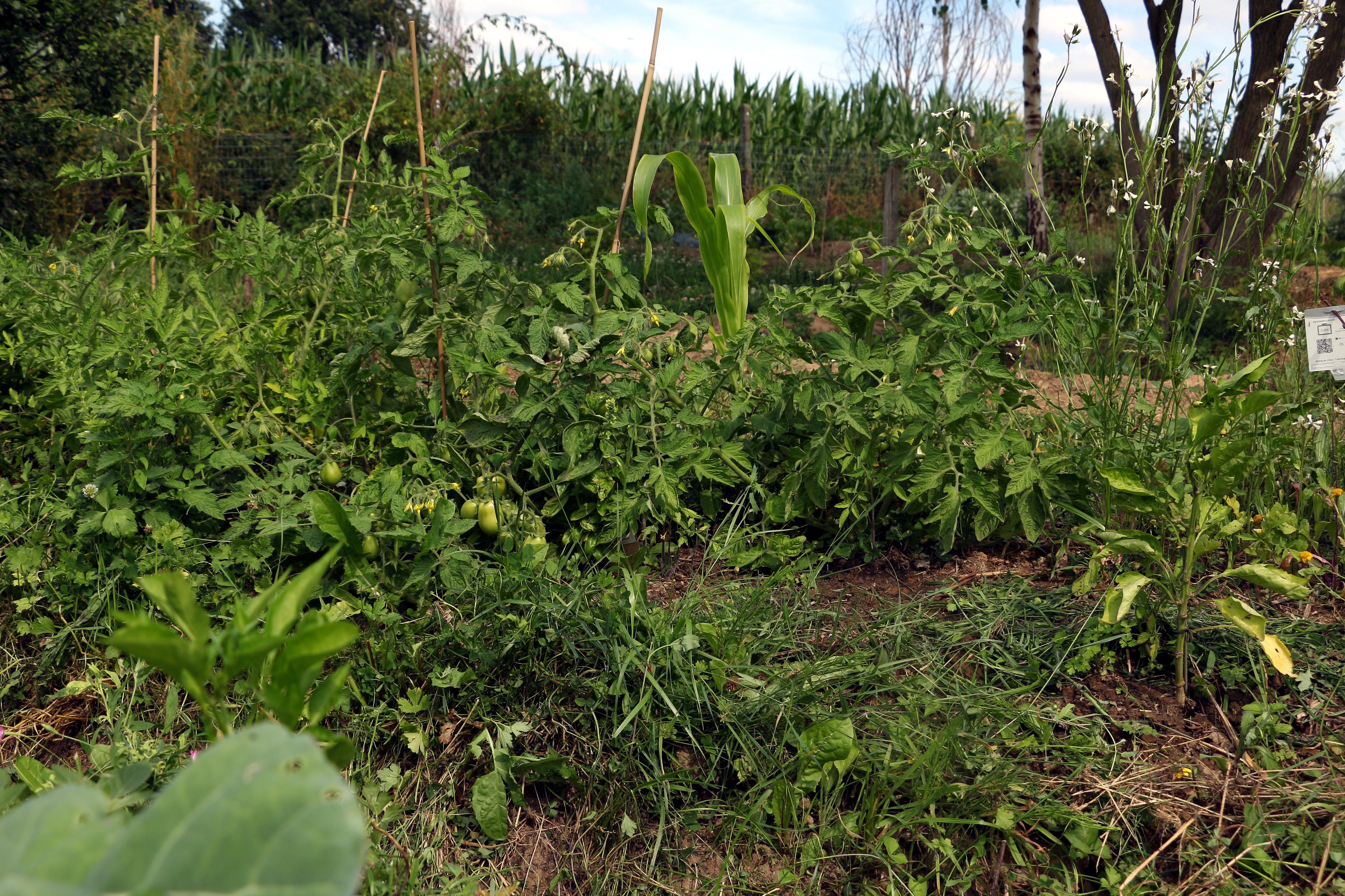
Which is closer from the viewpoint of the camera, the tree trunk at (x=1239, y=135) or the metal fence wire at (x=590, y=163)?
the tree trunk at (x=1239, y=135)

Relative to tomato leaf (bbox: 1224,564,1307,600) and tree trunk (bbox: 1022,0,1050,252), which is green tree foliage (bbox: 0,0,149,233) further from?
tomato leaf (bbox: 1224,564,1307,600)

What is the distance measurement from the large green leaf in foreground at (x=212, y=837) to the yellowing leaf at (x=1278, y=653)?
1.60 meters

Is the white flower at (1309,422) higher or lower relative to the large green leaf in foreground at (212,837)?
higher

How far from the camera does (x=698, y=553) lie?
2.32 m

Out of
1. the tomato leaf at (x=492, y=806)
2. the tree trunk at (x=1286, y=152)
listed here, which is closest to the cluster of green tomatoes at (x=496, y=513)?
the tomato leaf at (x=492, y=806)

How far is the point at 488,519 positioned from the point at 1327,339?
1.98m

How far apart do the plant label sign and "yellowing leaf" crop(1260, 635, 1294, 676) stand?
77 centimetres

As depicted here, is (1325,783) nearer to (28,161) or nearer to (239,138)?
(28,161)

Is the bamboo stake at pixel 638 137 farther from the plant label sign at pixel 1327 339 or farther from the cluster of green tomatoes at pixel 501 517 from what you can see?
the plant label sign at pixel 1327 339

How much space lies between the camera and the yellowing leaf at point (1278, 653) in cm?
153

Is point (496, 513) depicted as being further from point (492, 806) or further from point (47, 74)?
point (47, 74)

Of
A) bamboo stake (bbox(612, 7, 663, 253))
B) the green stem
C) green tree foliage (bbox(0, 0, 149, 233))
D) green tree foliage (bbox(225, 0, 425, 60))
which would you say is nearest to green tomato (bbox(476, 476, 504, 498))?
bamboo stake (bbox(612, 7, 663, 253))

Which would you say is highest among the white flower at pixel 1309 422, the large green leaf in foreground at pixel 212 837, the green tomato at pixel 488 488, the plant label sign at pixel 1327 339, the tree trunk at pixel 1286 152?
the tree trunk at pixel 1286 152

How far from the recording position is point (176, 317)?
2176mm
